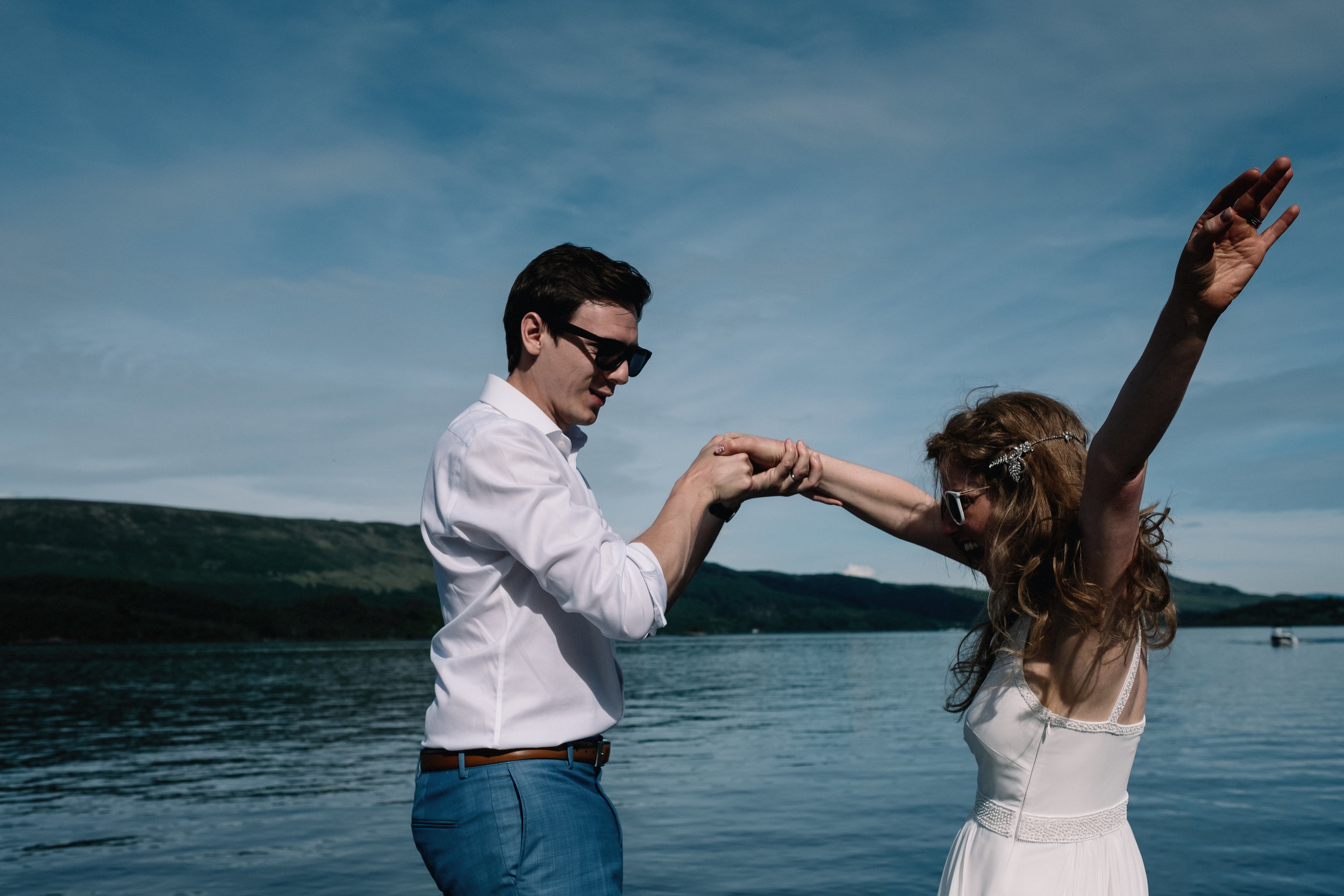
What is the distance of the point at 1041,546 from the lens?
3393 millimetres

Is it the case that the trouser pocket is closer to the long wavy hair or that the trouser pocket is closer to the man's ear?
the man's ear

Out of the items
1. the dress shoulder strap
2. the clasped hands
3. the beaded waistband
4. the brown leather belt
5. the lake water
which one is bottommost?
the lake water

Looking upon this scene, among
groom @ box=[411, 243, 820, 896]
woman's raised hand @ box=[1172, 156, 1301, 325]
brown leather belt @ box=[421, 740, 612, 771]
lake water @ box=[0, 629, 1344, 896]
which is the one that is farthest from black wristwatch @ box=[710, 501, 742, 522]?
lake water @ box=[0, 629, 1344, 896]

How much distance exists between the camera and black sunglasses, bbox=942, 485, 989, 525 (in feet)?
12.2

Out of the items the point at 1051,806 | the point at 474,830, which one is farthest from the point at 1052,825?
the point at 474,830

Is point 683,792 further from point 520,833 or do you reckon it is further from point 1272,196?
point 1272,196

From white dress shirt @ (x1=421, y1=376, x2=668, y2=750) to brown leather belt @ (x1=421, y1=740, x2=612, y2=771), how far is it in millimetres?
30

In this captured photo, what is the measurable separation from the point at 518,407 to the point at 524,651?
0.88 m

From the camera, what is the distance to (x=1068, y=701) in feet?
11.1

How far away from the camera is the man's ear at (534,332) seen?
3590 millimetres

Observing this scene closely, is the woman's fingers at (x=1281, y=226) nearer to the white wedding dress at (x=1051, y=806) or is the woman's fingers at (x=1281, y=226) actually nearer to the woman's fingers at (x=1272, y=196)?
the woman's fingers at (x=1272, y=196)

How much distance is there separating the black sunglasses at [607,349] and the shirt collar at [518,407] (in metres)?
0.29

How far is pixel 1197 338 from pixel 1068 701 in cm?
156

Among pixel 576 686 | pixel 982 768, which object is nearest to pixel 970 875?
pixel 982 768
